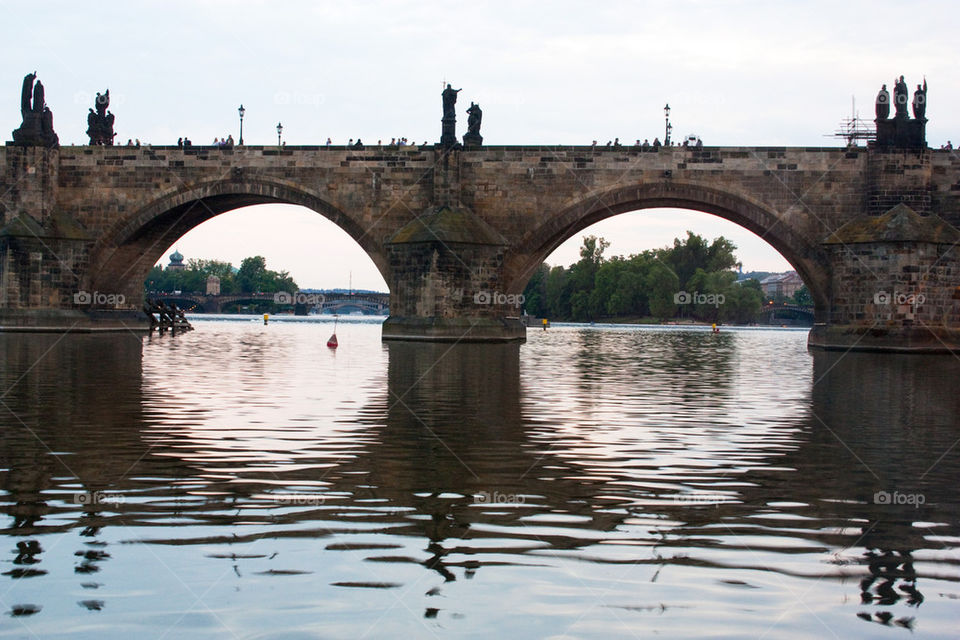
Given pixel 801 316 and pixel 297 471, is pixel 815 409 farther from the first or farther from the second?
pixel 801 316

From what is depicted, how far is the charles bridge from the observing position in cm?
3412

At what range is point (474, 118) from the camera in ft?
126

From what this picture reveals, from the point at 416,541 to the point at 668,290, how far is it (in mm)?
91095

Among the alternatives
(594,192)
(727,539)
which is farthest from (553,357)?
(727,539)

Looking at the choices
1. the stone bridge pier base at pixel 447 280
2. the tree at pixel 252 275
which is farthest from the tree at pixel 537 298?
the stone bridge pier base at pixel 447 280

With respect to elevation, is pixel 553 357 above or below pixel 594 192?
below

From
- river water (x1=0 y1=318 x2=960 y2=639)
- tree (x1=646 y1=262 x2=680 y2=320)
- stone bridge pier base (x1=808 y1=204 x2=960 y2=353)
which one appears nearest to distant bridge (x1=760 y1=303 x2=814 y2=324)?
tree (x1=646 y1=262 x2=680 y2=320)

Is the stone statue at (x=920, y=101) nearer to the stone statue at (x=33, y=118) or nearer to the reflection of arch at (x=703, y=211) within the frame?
the reflection of arch at (x=703, y=211)

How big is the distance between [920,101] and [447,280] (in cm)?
1683

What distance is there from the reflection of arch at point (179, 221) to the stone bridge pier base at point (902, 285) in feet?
53.9

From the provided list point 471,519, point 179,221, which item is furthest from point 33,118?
point 471,519

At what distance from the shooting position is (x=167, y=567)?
5090 millimetres

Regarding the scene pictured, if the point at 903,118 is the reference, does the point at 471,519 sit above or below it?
below

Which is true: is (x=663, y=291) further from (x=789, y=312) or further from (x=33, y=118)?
(x=33, y=118)
